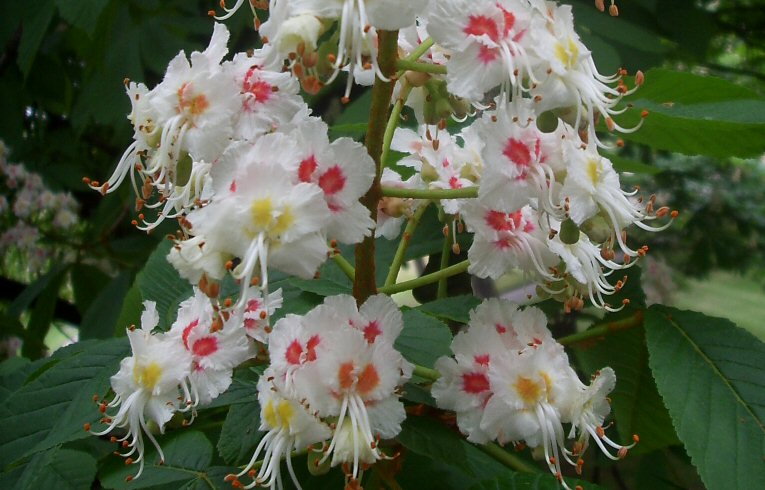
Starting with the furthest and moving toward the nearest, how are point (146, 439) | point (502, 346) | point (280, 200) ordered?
1. point (146, 439)
2. point (502, 346)
3. point (280, 200)

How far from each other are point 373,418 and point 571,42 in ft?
1.03

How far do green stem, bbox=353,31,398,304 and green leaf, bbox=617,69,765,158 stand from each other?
0.26m

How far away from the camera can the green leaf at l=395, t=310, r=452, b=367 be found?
0.72m

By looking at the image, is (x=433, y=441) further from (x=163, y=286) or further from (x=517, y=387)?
(x=163, y=286)

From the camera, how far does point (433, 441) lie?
2.23ft

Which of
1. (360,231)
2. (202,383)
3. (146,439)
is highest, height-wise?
(360,231)

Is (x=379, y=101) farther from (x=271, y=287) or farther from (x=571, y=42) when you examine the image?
(x=271, y=287)

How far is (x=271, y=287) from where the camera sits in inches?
33.0

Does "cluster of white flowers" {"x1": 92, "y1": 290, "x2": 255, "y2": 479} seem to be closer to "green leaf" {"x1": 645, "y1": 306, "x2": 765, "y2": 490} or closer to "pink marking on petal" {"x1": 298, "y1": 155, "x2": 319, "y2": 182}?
"pink marking on petal" {"x1": 298, "y1": 155, "x2": 319, "y2": 182}

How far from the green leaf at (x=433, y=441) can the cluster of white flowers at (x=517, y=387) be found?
17 millimetres

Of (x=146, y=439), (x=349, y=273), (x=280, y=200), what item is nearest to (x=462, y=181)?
(x=349, y=273)

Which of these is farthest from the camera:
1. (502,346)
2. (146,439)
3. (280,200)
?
(146,439)

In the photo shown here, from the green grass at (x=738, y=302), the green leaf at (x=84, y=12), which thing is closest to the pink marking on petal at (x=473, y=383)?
the green leaf at (x=84, y=12)

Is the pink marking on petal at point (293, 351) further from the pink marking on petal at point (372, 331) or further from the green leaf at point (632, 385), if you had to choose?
the green leaf at point (632, 385)
